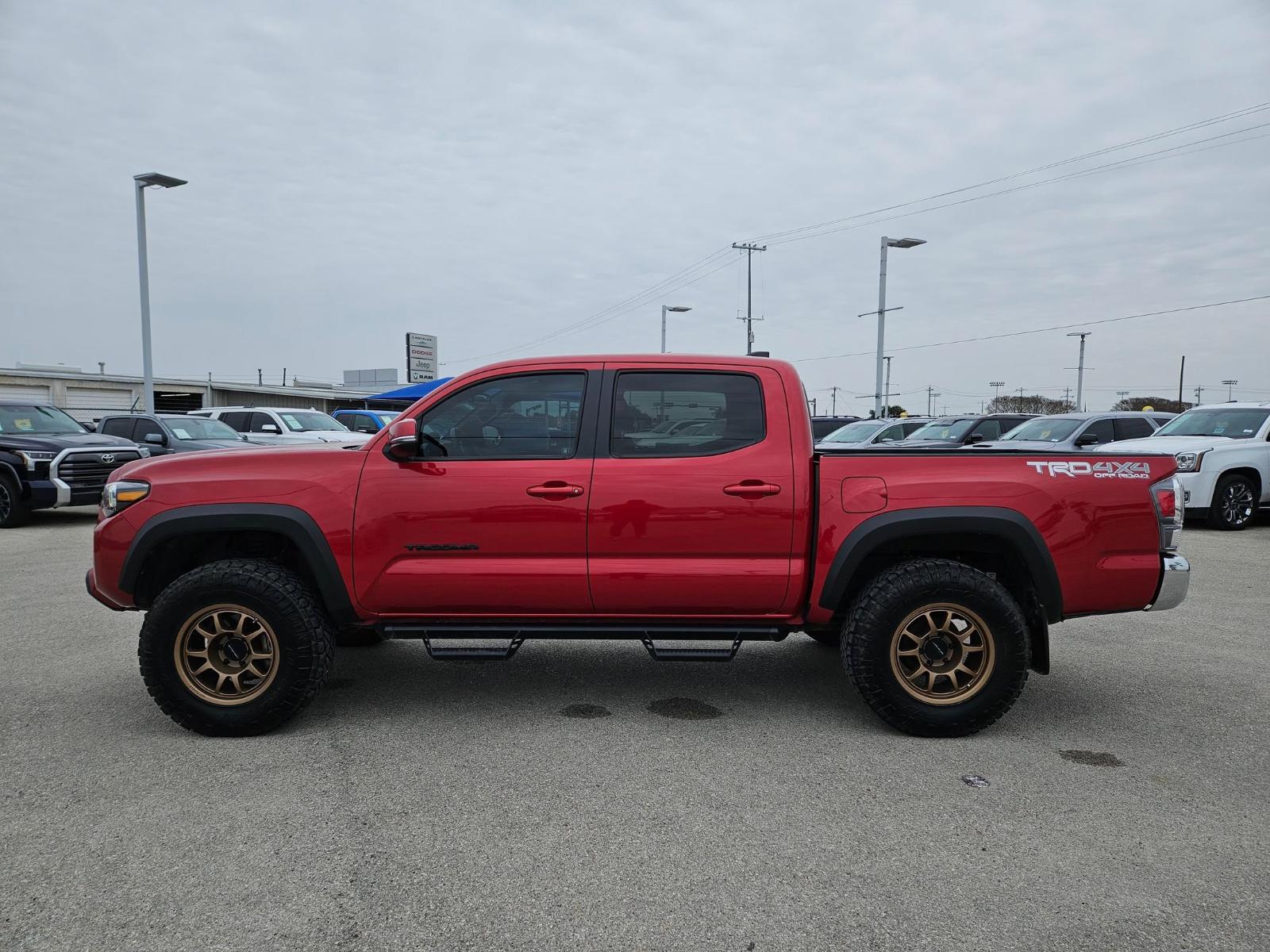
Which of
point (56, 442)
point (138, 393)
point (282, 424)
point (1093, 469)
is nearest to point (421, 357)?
point (138, 393)

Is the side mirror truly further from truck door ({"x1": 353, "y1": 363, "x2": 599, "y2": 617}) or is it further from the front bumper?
the front bumper

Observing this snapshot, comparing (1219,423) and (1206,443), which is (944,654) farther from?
(1219,423)

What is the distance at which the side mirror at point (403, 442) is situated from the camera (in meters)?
4.10

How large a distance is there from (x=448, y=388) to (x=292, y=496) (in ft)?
2.99

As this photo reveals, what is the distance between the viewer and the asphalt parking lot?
264cm

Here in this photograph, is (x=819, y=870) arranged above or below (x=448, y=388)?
below

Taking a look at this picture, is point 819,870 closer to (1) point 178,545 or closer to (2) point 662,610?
(2) point 662,610

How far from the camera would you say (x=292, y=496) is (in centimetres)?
418

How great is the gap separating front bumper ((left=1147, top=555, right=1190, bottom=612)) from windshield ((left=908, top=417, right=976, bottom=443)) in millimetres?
14092

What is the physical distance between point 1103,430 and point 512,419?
12.9 m

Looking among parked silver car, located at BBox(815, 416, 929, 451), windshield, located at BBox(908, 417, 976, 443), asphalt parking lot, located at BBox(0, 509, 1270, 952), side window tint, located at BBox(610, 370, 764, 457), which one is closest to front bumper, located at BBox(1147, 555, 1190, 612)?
asphalt parking lot, located at BBox(0, 509, 1270, 952)

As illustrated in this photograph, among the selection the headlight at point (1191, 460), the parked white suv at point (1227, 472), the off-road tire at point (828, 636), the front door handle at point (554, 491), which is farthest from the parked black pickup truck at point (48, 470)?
the headlight at point (1191, 460)

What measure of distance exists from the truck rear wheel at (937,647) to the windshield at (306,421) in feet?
51.2

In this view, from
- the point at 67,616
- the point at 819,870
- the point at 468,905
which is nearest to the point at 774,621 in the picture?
the point at 819,870
